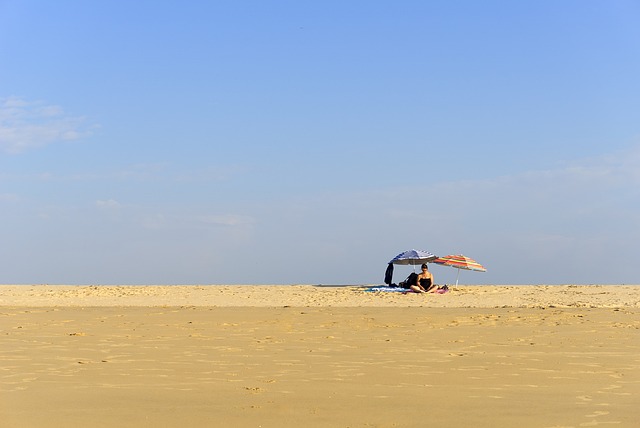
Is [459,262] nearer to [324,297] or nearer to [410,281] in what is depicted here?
[410,281]

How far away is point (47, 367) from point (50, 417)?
242 cm

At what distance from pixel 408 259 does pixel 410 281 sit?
1504 mm

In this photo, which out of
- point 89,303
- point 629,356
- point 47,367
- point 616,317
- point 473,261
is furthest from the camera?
point 473,261

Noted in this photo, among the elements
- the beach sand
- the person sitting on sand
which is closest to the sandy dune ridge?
the person sitting on sand

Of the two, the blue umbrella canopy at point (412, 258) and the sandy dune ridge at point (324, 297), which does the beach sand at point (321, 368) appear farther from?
the blue umbrella canopy at point (412, 258)

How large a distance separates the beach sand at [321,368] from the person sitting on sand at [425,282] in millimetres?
6945

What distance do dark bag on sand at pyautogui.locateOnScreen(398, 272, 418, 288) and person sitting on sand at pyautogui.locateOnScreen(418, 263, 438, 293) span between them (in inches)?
4.6

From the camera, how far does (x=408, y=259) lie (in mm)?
25016

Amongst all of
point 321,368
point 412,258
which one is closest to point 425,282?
point 412,258

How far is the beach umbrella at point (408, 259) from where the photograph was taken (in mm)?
24891

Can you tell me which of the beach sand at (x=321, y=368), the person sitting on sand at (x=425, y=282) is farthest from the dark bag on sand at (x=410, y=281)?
the beach sand at (x=321, y=368)

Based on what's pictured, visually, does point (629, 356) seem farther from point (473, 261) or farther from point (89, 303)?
point (473, 261)

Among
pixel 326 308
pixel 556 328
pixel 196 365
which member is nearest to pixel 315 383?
pixel 196 365

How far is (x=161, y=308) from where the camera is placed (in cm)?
1736
